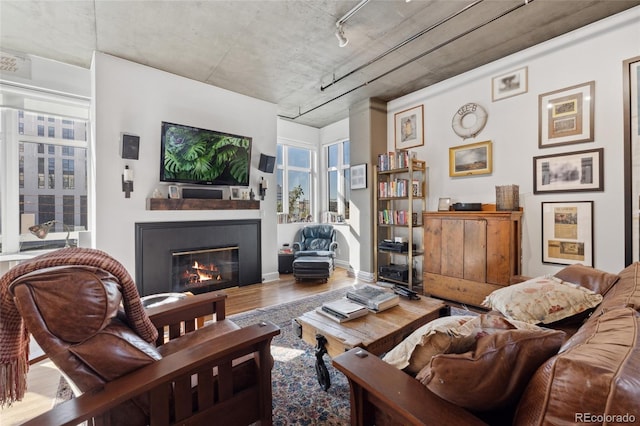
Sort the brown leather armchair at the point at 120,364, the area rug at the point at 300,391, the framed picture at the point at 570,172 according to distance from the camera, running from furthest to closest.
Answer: the framed picture at the point at 570,172, the area rug at the point at 300,391, the brown leather armchair at the point at 120,364

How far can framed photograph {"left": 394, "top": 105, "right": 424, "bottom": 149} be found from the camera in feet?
14.2

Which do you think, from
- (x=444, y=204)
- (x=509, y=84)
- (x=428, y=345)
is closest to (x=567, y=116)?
(x=509, y=84)

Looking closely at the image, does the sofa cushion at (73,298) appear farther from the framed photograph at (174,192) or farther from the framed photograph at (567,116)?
the framed photograph at (567,116)

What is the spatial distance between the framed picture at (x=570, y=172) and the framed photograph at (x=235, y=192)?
3964 mm

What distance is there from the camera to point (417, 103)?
14.4 ft

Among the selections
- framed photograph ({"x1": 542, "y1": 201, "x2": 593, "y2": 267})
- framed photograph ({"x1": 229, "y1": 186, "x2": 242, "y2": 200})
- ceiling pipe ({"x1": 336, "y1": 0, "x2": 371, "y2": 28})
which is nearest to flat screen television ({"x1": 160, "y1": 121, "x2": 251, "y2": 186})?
framed photograph ({"x1": 229, "y1": 186, "x2": 242, "y2": 200})

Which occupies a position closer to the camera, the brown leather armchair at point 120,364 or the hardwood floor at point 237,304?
the brown leather armchair at point 120,364

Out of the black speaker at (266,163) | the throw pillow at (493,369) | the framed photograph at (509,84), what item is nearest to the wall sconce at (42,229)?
the black speaker at (266,163)

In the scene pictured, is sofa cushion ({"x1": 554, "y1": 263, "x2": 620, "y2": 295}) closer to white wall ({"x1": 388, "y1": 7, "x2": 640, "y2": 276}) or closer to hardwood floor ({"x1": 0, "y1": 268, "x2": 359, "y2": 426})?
white wall ({"x1": 388, "y1": 7, "x2": 640, "y2": 276})

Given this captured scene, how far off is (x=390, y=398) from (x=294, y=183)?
219 inches

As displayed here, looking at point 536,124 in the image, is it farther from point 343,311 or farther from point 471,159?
point 343,311

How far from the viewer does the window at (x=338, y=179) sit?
5.97 m

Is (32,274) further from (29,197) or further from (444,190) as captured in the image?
(444,190)

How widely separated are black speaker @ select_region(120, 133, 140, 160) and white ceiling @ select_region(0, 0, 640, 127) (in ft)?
3.20
